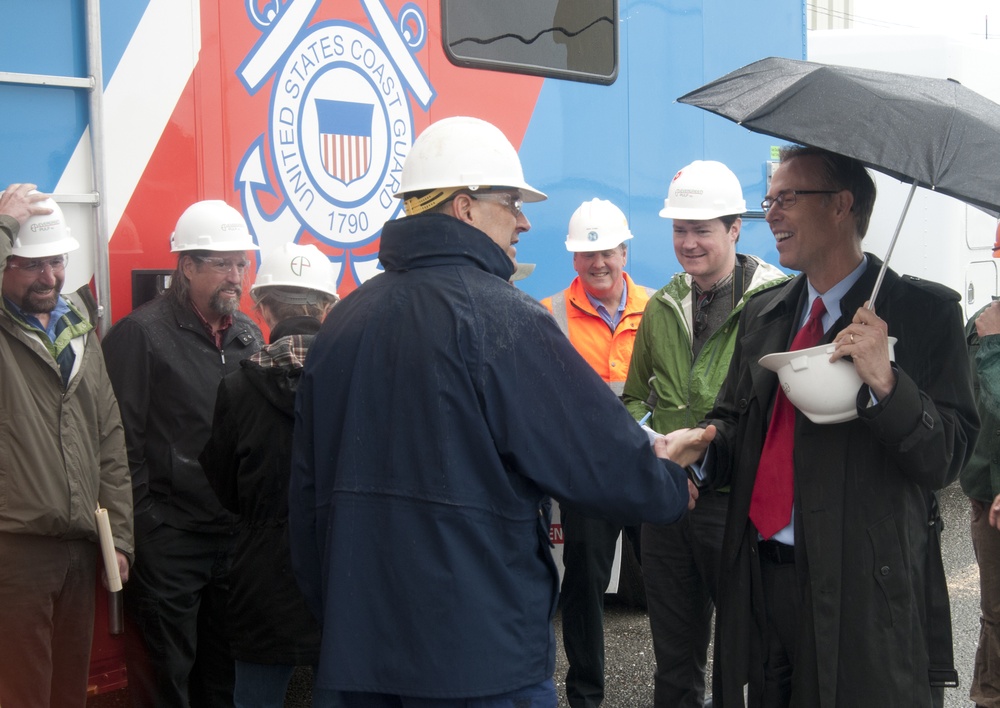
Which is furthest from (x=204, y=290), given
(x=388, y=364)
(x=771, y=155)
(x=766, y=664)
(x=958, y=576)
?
(x=958, y=576)

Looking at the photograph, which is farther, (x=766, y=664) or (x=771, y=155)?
(x=771, y=155)

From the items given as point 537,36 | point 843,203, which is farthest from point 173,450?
point 537,36

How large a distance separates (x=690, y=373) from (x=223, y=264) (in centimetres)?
174

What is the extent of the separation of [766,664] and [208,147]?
8.57 ft

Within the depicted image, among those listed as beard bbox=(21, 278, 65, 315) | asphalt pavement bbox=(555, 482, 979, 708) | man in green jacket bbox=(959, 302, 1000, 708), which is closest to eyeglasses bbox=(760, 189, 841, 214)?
man in green jacket bbox=(959, 302, 1000, 708)

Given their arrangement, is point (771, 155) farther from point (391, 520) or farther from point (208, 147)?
point (391, 520)

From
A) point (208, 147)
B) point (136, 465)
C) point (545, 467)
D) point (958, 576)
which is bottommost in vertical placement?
point (958, 576)

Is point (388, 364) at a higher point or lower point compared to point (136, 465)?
higher

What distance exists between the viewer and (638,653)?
537 cm

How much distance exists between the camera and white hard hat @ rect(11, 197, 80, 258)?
3.33 m

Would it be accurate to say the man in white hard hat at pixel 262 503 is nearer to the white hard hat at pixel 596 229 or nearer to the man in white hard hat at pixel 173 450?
the man in white hard hat at pixel 173 450

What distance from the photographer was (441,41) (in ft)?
15.4

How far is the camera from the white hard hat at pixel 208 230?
148 inches

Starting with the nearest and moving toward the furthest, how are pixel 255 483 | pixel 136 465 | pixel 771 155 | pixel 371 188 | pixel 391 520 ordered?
1. pixel 391 520
2. pixel 255 483
3. pixel 136 465
4. pixel 371 188
5. pixel 771 155
